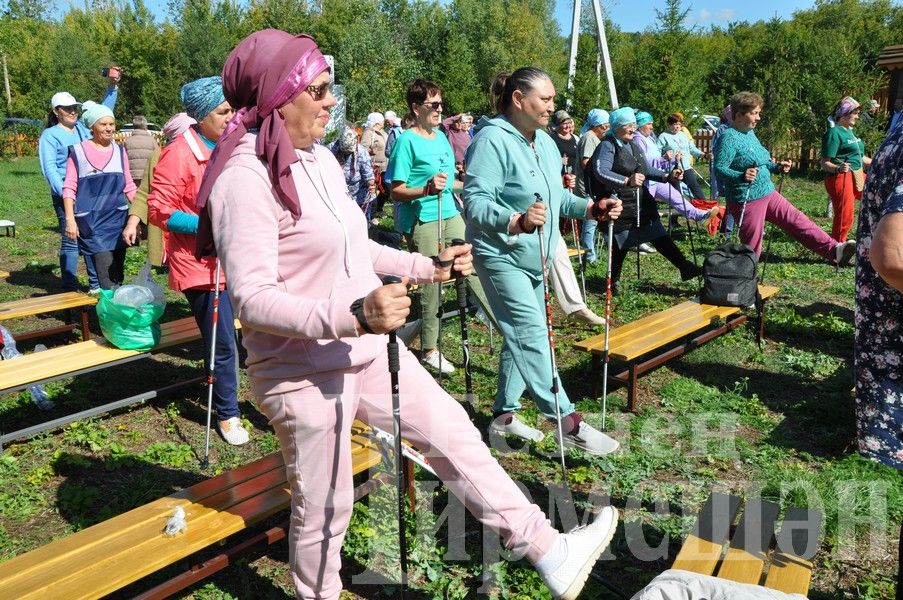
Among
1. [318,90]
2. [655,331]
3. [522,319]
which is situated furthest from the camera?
[655,331]

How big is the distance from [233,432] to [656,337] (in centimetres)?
316

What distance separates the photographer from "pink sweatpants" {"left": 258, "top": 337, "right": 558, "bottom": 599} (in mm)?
2480

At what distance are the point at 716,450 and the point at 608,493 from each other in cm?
101

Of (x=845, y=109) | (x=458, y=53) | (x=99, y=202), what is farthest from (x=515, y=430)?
(x=458, y=53)

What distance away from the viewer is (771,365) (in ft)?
20.4

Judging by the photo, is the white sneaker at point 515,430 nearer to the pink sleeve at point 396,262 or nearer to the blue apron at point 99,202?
the pink sleeve at point 396,262

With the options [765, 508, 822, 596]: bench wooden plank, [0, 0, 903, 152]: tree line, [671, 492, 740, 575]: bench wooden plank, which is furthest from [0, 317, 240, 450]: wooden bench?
[0, 0, 903, 152]: tree line

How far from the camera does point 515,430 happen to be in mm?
4668

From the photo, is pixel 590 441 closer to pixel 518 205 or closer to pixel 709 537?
pixel 709 537

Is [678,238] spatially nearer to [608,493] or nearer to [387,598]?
[608,493]

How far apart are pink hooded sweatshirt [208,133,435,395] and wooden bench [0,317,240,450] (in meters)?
2.87

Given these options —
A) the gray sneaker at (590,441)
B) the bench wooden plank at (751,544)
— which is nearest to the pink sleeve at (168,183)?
the gray sneaker at (590,441)

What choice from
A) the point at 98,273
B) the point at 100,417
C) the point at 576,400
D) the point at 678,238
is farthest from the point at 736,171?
the point at 98,273

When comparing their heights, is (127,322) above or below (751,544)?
above
